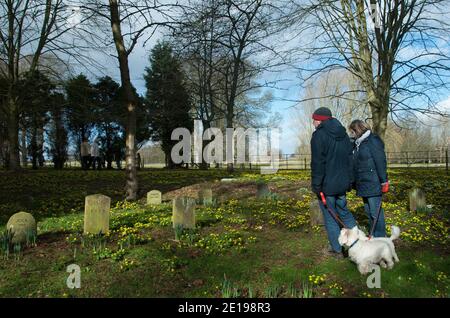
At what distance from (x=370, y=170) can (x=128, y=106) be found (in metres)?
7.99

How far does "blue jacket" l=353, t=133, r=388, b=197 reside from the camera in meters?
5.97

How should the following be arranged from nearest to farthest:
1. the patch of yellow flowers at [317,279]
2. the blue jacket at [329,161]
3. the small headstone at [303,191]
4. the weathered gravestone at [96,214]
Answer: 1. the patch of yellow flowers at [317,279]
2. the blue jacket at [329,161]
3. the weathered gravestone at [96,214]
4. the small headstone at [303,191]

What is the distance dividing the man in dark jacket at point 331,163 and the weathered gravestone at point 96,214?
377 cm

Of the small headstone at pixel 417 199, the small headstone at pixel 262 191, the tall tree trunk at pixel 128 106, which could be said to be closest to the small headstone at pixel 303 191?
the small headstone at pixel 262 191

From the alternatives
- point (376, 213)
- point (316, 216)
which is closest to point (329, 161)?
point (376, 213)

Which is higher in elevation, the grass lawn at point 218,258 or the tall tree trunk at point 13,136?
the tall tree trunk at point 13,136

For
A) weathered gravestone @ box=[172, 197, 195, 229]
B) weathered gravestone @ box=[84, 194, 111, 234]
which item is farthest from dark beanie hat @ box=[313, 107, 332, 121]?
weathered gravestone @ box=[84, 194, 111, 234]

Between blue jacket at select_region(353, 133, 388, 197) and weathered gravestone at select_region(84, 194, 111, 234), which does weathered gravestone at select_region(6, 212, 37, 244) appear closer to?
weathered gravestone at select_region(84, 194, 111, 234)

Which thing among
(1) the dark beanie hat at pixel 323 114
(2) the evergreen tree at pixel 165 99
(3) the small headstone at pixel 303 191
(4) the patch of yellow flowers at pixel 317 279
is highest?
(2) the evergreen tree at pixel 165 99

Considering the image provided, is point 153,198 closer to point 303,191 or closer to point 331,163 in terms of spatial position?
point 303,191

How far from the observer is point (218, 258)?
5973 mm

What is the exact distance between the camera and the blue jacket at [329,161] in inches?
217

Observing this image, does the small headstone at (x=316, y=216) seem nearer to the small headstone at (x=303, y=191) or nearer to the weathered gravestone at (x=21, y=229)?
the small headstone at (x=303, y=191)

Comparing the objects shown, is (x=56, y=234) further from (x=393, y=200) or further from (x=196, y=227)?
(x=393, y=200)
